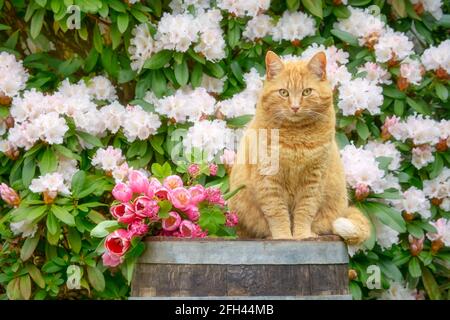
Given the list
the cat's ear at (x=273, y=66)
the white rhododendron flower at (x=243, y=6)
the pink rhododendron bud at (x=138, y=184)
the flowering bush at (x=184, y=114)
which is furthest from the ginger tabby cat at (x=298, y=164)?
the white rhododendron flower at (x=243, y=6)

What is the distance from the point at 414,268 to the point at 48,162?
165 cm

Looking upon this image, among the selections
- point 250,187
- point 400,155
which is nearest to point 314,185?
point 250,187

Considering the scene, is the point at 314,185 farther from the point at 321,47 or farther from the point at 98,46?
the point at 98,46

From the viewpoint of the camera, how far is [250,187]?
2395mm

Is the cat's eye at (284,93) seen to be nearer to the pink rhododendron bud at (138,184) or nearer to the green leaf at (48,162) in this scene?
the pink rhododendron bud at (138,184)

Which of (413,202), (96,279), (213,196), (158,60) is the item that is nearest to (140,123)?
(158,60)

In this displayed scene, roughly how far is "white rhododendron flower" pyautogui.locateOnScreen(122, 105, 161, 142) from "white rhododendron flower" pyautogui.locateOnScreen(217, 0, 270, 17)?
0.58 meters

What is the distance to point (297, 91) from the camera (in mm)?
2338

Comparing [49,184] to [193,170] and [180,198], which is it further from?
[180,198]

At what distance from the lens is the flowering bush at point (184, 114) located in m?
3.20

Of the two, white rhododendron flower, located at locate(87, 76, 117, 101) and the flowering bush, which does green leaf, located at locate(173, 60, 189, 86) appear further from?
white rhododendron flower, located at locate(87, 76, 117, 101)

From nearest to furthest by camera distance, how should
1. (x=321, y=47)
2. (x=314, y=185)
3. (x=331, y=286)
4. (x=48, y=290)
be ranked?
1. (x=331, y=286)
2. (x=314, y=185)
3. (x=48, y=290)
4. (x=321, y=47)

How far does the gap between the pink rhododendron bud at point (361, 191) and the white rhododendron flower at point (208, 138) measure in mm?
553

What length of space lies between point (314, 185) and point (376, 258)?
1170 millimetres
